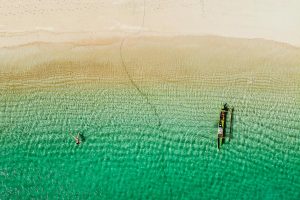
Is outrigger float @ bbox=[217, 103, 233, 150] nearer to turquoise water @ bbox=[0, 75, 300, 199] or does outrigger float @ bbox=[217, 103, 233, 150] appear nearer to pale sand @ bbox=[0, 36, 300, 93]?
turquoise water @ bbox=[0, 75, 300, 199]

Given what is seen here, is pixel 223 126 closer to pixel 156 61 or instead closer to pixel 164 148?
pixel 164 148

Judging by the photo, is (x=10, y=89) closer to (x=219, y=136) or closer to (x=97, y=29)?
(x=97, y=29)

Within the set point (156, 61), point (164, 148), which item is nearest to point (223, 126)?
point (164, 148)

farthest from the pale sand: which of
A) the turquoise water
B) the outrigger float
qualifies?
the outrigger float

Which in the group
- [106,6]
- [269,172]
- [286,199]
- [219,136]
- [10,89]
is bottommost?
[286,199]

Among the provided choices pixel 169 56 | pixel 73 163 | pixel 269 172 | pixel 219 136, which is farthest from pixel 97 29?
pixel 269 172

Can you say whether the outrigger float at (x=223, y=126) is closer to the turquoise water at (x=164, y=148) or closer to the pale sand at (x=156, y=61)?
the turquoise water at (x=164, y=148)

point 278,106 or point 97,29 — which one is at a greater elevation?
point 97,29
